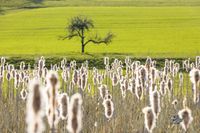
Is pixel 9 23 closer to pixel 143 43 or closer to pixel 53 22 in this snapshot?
pixel 53 22

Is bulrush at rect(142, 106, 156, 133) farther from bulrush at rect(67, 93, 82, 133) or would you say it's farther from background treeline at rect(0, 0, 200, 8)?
background treeline at rect(0, 0, 200, 8)

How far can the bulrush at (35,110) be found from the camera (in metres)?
1.71

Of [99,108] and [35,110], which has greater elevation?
[35,110]

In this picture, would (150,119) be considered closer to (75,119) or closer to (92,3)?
(75,119)

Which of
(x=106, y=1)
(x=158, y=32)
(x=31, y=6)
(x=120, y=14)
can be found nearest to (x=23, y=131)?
(x=158, y=32)

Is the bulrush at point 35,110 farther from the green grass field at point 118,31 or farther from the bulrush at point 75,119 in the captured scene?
the green grass field at point 118,31

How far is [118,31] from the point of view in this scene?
4816 centimetres

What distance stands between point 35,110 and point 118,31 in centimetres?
4660

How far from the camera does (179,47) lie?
35.2 meters

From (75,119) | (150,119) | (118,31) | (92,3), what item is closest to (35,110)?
(75,119)

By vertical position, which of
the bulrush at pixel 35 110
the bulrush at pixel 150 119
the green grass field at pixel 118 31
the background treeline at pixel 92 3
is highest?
the background treeline at pixel 92 3

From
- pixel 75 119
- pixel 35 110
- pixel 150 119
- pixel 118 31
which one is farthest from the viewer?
pixel 118 31

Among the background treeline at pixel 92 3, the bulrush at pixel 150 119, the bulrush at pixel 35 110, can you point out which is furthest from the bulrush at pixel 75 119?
the background treeline at pixel 92 3

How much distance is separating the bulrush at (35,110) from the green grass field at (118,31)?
23.8m
